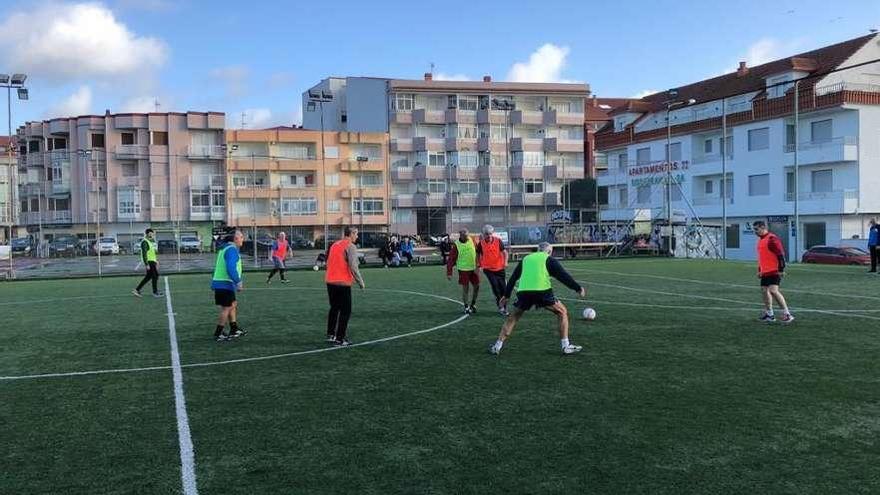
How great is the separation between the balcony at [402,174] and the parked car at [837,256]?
44089mm

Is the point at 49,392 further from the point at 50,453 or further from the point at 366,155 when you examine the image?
the point at 366,155

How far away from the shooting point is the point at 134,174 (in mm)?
75000

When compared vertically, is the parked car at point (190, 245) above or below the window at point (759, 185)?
below

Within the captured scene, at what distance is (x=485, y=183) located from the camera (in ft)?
266

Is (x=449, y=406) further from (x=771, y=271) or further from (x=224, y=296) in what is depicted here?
(x=771, y=271)

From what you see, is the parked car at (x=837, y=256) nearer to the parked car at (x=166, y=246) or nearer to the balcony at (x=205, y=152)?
the parked car at (x=166, y=246)

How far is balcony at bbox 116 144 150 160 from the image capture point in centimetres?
7419

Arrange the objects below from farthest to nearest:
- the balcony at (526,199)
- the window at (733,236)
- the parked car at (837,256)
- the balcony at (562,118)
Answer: the balcony at (562,118) → the balcony at (526,199) → the window at (733,236) → the parked car at (837,256)

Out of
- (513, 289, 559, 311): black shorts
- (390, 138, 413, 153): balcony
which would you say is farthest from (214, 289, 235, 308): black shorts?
(390, 138, 413, 153): balcony

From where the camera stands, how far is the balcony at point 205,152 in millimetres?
75312

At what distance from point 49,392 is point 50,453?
9.37 ft

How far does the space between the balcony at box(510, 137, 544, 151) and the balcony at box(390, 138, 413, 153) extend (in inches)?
435

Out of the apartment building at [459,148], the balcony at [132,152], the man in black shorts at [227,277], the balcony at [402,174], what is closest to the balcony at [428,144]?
the apartment building at [459,148]

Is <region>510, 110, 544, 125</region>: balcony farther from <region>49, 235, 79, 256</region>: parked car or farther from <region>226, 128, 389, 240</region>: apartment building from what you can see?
<region>49, 235, 79, 256</region>: parked car
